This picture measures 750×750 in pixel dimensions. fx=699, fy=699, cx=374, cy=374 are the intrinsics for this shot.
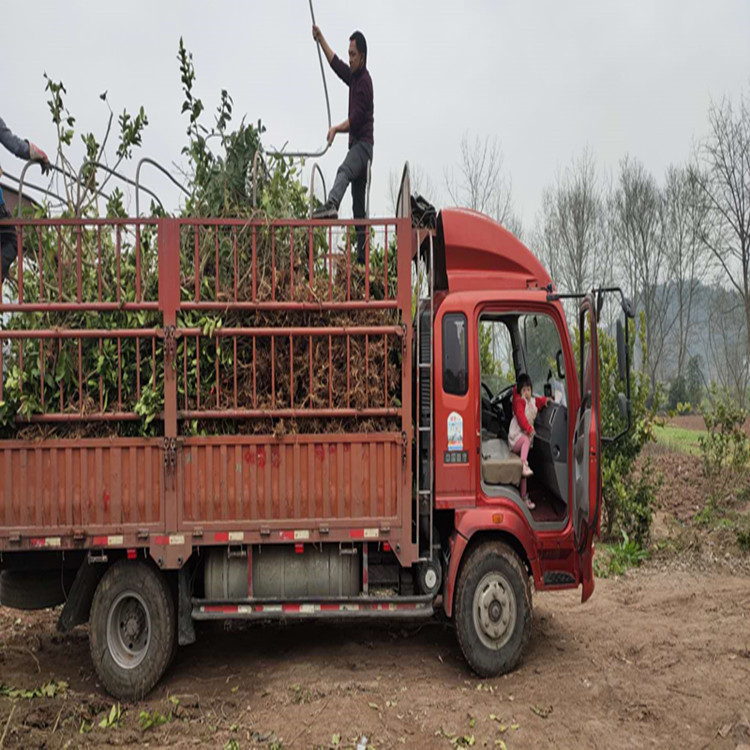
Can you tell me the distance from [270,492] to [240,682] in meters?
1.53

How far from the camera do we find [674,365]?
106 feet

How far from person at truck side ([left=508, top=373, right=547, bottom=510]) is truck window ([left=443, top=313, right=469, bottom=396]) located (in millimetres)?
618

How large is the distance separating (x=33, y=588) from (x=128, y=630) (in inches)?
32.8

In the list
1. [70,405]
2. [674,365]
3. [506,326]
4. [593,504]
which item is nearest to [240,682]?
[70,405]

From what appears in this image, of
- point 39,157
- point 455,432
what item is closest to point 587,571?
point 455,432

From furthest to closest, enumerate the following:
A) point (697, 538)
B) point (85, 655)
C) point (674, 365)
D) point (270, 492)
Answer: point (674, 365)
point (697, 538)
point (85, 655)
point (270, 492)

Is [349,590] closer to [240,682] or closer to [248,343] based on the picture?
[240,682]

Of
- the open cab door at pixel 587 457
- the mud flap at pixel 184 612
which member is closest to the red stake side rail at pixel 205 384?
the mud flap at pixel 184 612

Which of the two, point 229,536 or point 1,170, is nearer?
point 229,536

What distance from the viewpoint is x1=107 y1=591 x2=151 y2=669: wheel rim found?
5156 mm

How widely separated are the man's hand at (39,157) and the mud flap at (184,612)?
3.26 metres

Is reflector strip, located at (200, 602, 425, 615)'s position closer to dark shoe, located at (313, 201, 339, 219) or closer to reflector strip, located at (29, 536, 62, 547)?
reflector strip, located at (29, 536, 62, 547)

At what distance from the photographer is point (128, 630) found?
17.2 ft

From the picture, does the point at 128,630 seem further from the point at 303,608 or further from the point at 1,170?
the point at 1,170
